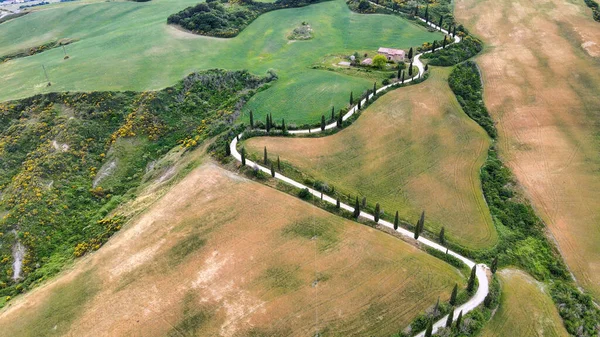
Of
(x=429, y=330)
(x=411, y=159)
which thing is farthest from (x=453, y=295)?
(x=411, y=159)

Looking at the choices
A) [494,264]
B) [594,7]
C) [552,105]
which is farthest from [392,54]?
[594,7]

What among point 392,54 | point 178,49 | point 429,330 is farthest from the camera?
point 178,49

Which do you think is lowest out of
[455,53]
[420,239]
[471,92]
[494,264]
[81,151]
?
[494,264]

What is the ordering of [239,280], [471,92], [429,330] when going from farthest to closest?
[471,92], [239,280], [429,330]

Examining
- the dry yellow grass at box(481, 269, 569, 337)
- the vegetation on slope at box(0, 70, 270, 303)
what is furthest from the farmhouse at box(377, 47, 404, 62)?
the dry yellow grass at box(481, 269, 569, 337)

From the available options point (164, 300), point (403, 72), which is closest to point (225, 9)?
point (403, 72)

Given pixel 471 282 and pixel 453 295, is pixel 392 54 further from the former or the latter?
pixel 453 295

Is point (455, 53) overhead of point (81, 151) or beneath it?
overhead

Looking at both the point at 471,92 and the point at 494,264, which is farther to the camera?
the point at 471,92
